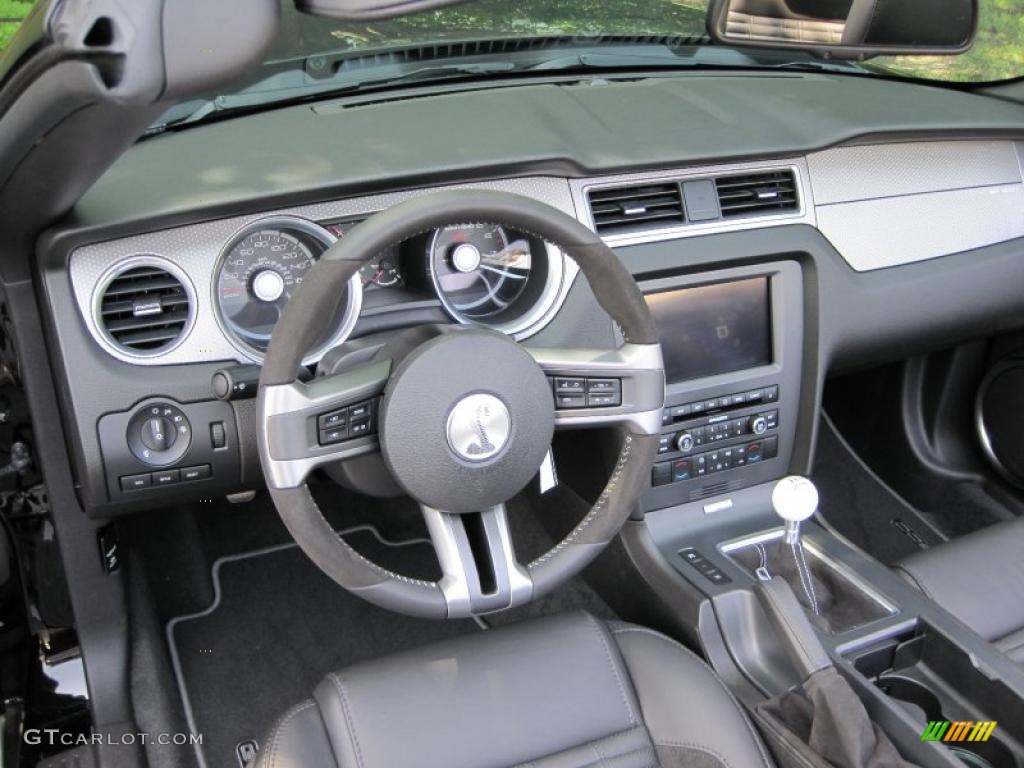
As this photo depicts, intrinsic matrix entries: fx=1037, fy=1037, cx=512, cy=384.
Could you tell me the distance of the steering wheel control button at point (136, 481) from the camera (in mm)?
1844

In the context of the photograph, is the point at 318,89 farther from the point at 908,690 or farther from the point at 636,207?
the point at 908,690

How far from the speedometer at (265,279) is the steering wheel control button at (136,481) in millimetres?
291

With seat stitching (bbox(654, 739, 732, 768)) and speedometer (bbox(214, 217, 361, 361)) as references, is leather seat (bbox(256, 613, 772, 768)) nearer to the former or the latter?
seat stitching (bbox(654, 739, 732, 768))

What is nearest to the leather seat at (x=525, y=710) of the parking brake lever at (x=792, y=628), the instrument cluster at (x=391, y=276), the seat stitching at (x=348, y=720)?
the seat stitching at (x=348, y=720)

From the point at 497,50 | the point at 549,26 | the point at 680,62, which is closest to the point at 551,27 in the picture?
the point at 549,26

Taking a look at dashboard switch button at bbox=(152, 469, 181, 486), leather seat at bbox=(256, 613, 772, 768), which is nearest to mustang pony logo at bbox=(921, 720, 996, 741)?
leather seat at bbox=(256, 613, 772, 768)

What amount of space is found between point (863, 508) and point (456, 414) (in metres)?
2.03

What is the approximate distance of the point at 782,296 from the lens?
2.27 m

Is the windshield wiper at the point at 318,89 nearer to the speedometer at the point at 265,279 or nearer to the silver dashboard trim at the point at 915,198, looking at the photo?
the speedometer at the point at 265,279

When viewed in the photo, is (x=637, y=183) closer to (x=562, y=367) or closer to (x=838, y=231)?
(x=838, y=231)

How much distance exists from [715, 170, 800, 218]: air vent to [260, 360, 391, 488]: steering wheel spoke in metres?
1.03

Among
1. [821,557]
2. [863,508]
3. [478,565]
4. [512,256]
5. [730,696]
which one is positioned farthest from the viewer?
[863,508]

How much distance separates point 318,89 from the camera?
2145 mm

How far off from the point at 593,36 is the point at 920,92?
917 mm
